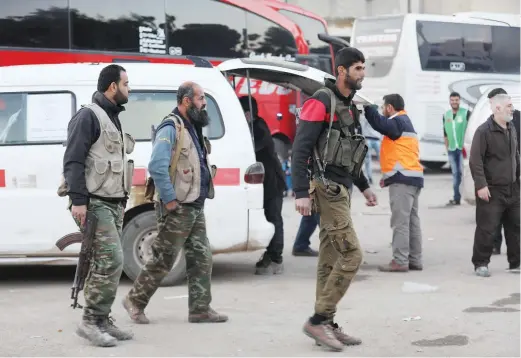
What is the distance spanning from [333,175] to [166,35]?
10958 mm

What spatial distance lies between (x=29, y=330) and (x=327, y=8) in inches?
864

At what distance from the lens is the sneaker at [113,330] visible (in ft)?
22.8

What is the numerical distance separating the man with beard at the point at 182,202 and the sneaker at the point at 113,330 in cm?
53

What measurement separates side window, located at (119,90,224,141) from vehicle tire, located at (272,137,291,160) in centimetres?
915

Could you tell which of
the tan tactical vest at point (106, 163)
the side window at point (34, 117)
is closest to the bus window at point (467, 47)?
the side window at point (34, 117)

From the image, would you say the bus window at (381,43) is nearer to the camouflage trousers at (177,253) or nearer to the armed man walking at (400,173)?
the armed man walking at (400,173)

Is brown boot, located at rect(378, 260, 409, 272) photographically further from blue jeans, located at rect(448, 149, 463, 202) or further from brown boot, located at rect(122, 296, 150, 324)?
blue jeans, located at rect(448, 149, 463, 202)

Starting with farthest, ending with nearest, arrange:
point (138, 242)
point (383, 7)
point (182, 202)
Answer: point (383, 7), point (138, 242), point (182, 202)

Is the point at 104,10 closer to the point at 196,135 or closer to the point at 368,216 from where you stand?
the point at 368,216

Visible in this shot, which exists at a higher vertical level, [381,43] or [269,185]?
[381,43]

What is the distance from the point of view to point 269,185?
10.1 meters

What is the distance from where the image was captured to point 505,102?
10023 millimetres

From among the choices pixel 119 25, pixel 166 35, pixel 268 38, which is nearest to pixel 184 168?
pixel 119 25

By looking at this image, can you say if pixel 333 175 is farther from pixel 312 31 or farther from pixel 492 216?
pixel 312 31
